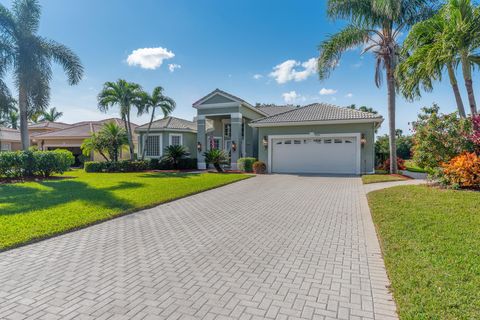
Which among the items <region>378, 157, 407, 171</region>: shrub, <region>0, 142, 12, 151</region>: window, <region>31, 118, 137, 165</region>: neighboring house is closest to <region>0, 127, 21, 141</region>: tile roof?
<region>0, 142, 12, 151</region>: window

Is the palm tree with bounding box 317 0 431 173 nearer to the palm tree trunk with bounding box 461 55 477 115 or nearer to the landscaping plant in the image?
the palm tree trunk with bounding box 461 55 477 115

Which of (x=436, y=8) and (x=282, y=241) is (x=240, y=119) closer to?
(x=436, y=8)

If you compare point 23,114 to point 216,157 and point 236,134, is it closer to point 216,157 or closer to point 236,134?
point 216,157

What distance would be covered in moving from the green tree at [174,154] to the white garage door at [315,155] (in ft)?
27.6

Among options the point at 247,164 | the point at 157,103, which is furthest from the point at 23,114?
the point at 247,164

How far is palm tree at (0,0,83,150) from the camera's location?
628 inches

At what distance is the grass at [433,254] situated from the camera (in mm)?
3031

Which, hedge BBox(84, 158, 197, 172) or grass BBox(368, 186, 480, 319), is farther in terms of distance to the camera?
hedge BBox(84, 158, 197, 172)

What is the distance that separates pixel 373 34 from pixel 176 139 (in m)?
18.1

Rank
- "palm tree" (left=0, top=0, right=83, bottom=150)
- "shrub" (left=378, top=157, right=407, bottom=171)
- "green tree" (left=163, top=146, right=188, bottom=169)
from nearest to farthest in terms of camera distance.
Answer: "palm tree" (left=0, top=0, right=83, bottom=150), "shrub" (left=378, top=157, right=407, bottom=171), "green tree" (left=163, top=146, right=188, bottom=169)

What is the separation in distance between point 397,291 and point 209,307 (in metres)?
2.35

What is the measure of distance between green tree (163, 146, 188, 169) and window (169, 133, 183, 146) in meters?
1.77

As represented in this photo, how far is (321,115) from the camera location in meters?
19.5

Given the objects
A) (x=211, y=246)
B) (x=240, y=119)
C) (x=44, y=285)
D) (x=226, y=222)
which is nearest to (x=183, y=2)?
(x=240, y=119)
